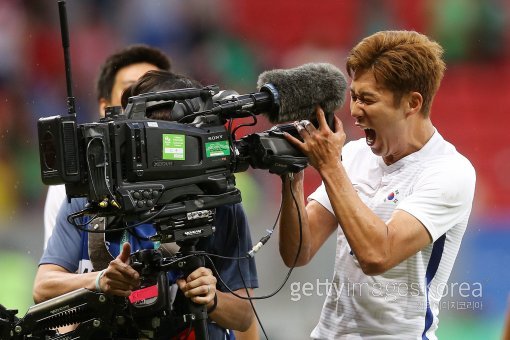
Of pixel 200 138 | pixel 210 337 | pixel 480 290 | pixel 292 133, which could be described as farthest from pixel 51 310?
pixel 480 290

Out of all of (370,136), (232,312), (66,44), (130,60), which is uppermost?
(66,44)

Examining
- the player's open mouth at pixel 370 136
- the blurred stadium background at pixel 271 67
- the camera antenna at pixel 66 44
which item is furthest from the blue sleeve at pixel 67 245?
the blurred stadium background at pixel 271 67

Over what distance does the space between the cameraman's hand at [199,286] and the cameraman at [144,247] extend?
67mm

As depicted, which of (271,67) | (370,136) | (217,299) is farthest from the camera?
(271,67)

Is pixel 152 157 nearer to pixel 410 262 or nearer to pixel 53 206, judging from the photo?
pixel 410 262

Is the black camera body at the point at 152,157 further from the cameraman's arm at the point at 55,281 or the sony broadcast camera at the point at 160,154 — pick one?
the cameraman's arm at the point at 55,281

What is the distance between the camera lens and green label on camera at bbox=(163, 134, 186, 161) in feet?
5.49

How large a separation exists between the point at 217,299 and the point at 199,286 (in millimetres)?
173

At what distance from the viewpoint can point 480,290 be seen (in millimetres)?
3172

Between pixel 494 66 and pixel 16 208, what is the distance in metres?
1.90

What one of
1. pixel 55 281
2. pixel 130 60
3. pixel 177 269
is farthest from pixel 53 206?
pixel 177 269

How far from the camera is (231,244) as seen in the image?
200cm

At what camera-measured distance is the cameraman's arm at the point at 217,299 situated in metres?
1.77

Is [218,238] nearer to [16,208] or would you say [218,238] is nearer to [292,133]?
[292,133]
